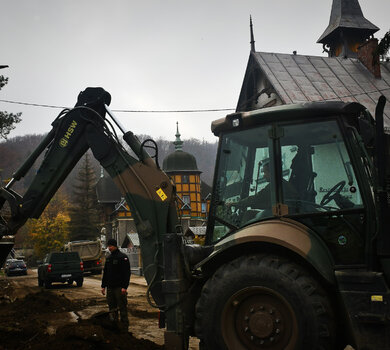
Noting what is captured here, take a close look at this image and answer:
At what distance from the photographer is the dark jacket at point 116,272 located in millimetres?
8859

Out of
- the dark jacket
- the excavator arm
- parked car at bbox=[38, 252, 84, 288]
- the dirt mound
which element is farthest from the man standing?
parked car at bbox=[38, 252, 84, 288]

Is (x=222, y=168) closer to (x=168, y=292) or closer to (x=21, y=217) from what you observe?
(x=168, y=292)

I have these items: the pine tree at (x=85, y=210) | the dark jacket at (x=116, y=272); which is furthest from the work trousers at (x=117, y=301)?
the pine tree at (x=85, y=210)

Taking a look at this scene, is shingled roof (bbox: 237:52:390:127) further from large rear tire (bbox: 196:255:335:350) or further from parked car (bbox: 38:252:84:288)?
large rear tire (bbox: 196:255:335:350)

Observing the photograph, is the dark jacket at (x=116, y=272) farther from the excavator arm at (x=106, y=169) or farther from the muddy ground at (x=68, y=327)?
the excavator arm at (x=106, y=169)

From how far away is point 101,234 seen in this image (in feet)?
225

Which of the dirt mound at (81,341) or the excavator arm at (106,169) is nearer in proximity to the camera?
the dirt mound at (81,341)

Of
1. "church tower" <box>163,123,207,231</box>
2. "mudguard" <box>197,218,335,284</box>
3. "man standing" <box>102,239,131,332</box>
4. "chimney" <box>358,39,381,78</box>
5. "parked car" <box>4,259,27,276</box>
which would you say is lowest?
"parked car" <box>4,259,27,276</box>

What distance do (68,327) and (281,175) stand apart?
3.33m

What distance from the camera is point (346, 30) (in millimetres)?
37406

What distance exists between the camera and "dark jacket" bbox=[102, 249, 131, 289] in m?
8.86

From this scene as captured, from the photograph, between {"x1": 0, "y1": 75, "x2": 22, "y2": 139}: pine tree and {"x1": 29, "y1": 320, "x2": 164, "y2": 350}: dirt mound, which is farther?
{"x1": 0, "y1": 75, "x2": 22, "y2": 139}: pine tree

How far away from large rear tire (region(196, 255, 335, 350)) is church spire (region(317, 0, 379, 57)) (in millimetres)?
34984

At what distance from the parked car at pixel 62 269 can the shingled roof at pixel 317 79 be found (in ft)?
44.3
